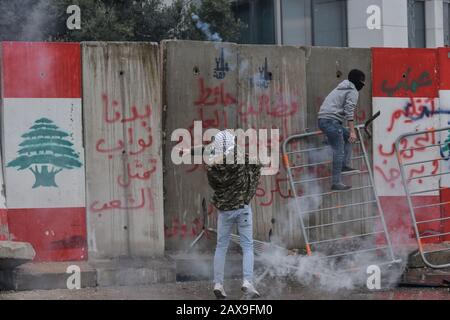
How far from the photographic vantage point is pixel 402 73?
8734 millimetres

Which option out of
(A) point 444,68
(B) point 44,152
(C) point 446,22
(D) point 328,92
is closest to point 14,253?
(B) point 44,152

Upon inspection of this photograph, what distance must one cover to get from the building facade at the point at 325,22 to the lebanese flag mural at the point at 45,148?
363 inches

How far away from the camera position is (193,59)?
8102 millimetres

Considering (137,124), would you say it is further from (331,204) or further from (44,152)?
(331,204)

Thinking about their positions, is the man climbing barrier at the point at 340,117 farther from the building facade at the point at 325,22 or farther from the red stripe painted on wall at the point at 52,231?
the building facade at the point at 325,22

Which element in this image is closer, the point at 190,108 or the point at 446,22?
the point at 190,108

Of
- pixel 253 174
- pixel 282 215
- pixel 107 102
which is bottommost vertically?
pixel 282 215

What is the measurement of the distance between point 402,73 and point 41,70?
423cm

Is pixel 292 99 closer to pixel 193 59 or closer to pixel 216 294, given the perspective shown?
pixel 193 59

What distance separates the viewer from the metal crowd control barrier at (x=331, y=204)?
27.4ft

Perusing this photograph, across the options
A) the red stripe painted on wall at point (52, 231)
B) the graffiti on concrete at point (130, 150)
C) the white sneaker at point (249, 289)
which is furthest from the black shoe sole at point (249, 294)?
the red stripe painted on wall at point (52, 231)

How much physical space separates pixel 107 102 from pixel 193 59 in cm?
108

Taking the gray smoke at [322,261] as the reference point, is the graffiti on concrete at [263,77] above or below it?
above

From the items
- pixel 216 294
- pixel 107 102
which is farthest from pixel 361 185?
pixel 107 102
